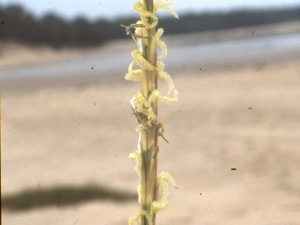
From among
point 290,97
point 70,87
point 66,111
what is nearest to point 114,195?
point 66,111

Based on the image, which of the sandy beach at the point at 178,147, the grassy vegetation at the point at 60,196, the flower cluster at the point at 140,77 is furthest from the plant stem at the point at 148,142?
the grassy vegetation at the point at 60,196

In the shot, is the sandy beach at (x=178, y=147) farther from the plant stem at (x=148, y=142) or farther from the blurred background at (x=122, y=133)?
the plant stem at (x=148, y=142)

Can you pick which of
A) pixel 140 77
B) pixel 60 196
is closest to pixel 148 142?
pixel 140 77

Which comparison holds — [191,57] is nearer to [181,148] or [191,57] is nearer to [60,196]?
[181,148]

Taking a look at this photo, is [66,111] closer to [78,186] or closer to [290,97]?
[78,186]

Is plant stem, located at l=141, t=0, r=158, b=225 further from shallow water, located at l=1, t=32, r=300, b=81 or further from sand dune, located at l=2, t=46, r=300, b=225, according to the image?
shallow water, located at l=1, t=32, r=300, b=81
